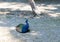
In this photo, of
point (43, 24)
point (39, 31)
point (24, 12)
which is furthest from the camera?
point (24, 12)

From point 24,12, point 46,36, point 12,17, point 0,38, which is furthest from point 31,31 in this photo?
point 24,12

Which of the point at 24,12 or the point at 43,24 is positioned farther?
the point at 24,12

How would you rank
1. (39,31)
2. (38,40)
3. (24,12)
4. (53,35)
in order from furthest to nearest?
(24,12) < (39,31) < (53,35) < (38,40)

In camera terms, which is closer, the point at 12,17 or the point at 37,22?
the point at 37,22

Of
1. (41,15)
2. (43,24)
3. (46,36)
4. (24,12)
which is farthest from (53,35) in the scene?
(24,12)

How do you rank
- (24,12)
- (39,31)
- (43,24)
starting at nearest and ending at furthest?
(39,31)
(43,24)
(24,12)

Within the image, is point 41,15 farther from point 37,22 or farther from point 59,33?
point 59,33

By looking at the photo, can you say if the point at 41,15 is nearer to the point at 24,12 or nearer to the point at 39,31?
the point at 24,12

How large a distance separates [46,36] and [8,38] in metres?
1.10

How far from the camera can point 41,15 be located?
28.2 ft

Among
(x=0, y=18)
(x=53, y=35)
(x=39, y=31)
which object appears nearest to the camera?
(x=53, y=35)

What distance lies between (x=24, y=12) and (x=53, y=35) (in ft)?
10.8

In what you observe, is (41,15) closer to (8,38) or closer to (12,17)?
(12,17)

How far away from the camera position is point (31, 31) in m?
6.44
